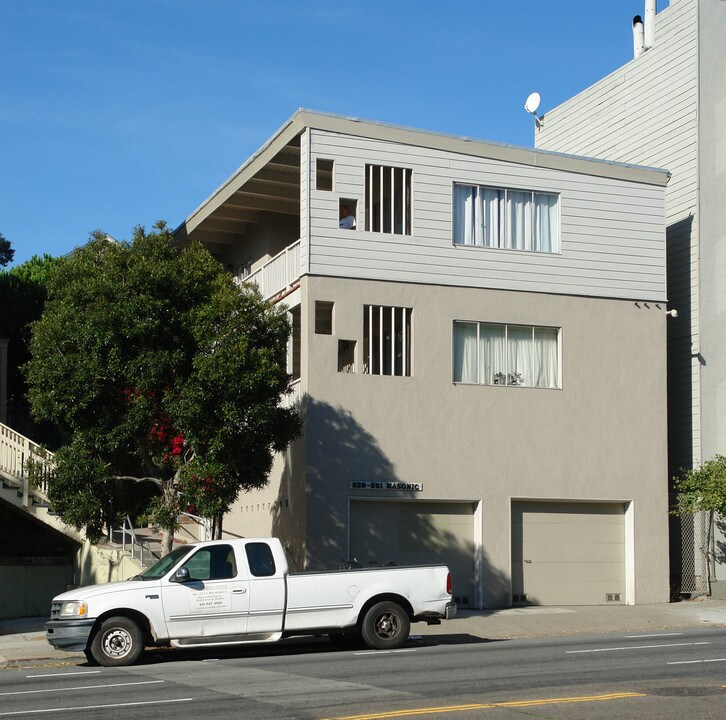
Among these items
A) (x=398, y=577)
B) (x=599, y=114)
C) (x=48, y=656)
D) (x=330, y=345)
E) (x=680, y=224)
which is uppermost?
(x=599, y=114)

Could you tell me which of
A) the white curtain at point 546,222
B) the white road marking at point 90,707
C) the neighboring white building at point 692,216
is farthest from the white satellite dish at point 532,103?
the white road marking at point 90,707

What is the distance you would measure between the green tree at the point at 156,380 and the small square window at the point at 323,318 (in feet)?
10.5

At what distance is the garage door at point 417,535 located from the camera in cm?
2494

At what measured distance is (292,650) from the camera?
18.9 metres

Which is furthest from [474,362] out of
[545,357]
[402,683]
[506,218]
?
[402,683]

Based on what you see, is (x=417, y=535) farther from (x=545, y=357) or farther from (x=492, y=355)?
(x=545, y=357)

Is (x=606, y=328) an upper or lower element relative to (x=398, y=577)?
upper

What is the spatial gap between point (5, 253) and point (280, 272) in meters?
19.2

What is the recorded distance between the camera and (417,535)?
83.3ft

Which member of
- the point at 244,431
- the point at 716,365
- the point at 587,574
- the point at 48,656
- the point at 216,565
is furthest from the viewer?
the point at 716,365

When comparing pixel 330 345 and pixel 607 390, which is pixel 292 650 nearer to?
pixel 330 345

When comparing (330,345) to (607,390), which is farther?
(607,390)

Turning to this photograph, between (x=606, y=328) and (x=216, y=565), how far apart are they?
1306 cm

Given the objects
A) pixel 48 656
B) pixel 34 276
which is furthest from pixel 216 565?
pixel 34 276
